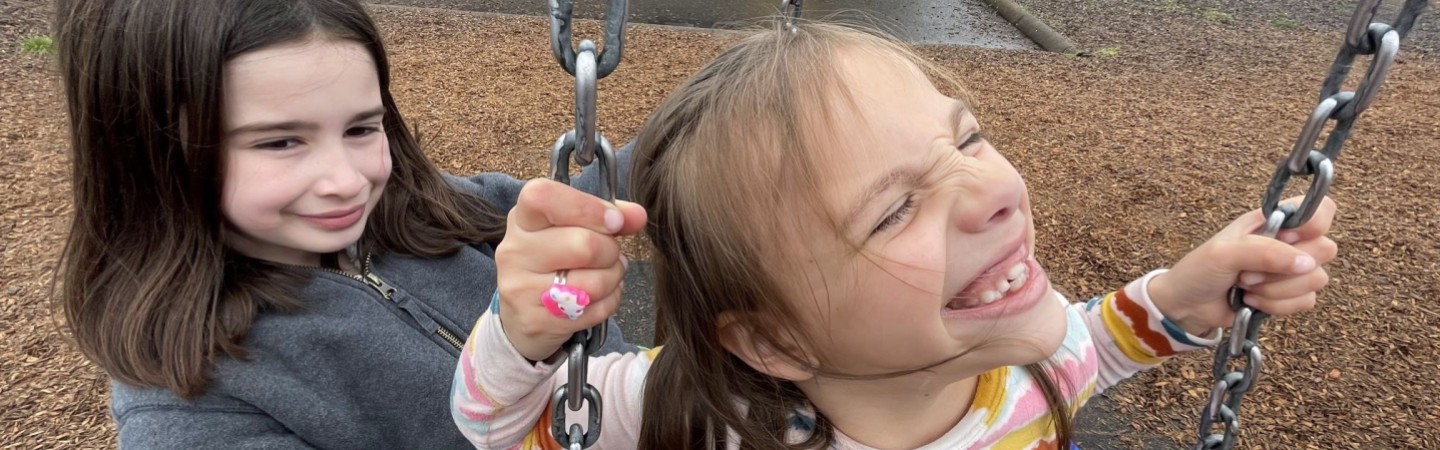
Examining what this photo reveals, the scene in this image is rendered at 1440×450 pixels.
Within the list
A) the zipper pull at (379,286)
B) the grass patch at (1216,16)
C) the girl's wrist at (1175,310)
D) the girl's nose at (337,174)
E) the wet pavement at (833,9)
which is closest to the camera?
the girl's wrist at (1175,310)

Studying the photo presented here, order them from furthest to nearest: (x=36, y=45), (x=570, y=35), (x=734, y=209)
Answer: (x=36, y=45)
(x=734, y=209)
(x=570, y=35)

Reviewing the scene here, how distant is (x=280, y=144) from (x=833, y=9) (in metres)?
6.12

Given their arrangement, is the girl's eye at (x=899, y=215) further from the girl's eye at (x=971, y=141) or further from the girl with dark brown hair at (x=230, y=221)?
the girl with dark brown hair at (x=230, y=221)

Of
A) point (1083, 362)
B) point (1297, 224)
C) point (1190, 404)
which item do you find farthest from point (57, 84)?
point (1190, 404)

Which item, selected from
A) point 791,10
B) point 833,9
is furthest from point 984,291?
point 833,9

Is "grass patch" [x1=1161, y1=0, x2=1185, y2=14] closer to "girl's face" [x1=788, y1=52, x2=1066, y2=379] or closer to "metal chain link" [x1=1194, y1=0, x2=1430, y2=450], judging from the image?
"metal chain link" [x1=1194, y1=0, x2=1430, y2=450]

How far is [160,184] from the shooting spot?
135 cm

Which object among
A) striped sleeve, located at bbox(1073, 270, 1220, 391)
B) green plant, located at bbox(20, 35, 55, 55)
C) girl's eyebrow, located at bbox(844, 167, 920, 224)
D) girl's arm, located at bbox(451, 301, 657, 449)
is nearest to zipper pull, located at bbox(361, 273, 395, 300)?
girl's arm, located at bbox(451, 301, 657, 449)

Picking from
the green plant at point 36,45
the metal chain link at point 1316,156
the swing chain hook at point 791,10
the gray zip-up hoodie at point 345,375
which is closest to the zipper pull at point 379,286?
the gray zip-up hoodie at point 345,375

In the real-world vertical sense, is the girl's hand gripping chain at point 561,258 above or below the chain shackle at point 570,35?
below

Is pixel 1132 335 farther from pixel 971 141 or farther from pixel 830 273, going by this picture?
pixel 830 273

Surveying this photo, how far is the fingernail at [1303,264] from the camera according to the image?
1059mm

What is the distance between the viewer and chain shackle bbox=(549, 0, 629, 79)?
2.39ft

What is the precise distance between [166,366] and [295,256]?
0.28 m
